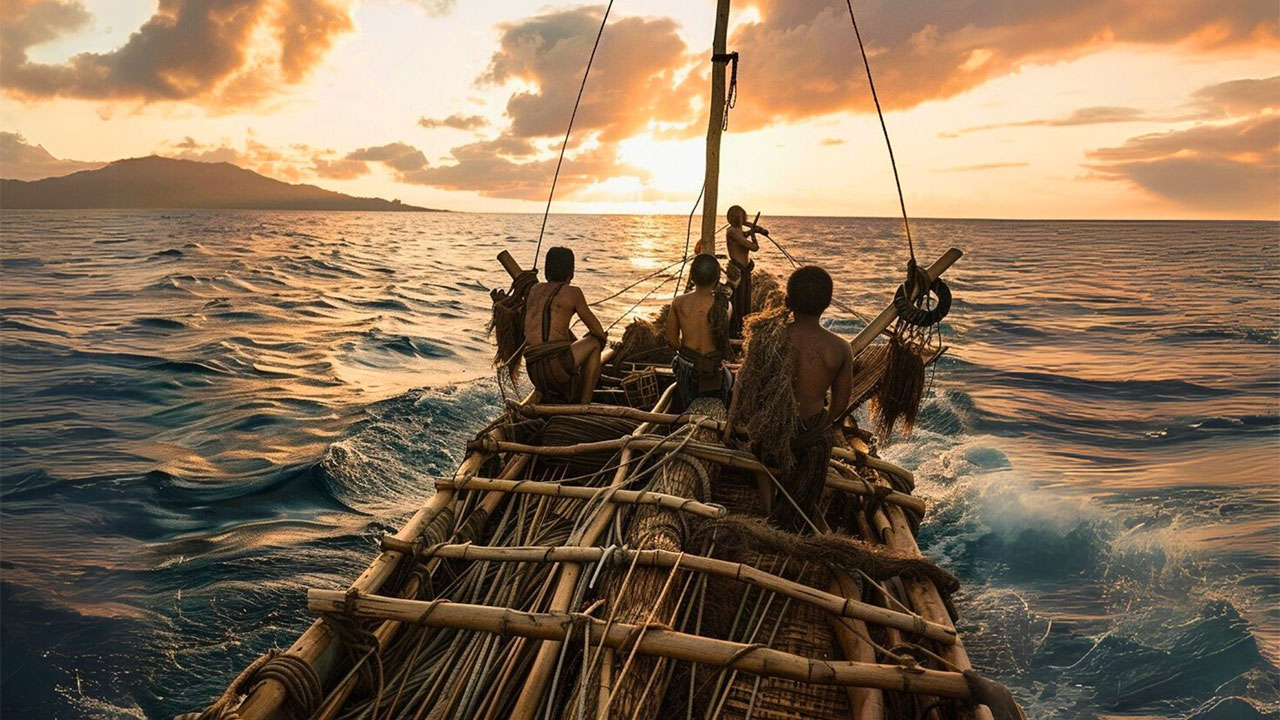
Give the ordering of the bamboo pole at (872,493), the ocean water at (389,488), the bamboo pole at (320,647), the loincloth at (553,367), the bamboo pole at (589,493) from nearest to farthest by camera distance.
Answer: the bamboo pole at (320,647), the bamboo pole at (589,493), the bamboo pole at (872,493), the loincloth at (553,367), the ocean water at (389,488)

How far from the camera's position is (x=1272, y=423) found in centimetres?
1389

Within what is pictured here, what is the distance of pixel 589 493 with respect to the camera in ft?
15.2

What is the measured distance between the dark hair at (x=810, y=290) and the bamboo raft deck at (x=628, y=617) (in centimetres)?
117

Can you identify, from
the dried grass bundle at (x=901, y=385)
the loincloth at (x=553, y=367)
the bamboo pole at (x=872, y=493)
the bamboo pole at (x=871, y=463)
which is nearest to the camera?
the bamboo pole at (x=872, y=493)

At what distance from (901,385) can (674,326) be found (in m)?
2.11

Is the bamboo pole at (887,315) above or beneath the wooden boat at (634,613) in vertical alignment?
above

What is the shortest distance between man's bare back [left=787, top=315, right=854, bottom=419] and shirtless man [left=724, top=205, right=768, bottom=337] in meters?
4.02

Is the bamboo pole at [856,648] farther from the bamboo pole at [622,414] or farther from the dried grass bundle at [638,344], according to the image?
the dried grass bundle at [638,344]

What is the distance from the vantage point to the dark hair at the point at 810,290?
438 cm

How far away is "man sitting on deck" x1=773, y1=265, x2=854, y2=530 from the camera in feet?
14.5

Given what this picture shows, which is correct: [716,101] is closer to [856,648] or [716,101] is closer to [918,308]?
[918,308]

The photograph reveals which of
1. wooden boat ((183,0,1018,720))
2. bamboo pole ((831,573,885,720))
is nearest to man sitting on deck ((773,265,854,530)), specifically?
wooden boat ((183,0,1018,720))

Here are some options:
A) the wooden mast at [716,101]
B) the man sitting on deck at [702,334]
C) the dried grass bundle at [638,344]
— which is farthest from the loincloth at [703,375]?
the wooden mast at [716,101]

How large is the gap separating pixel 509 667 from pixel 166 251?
5217 centimetres
